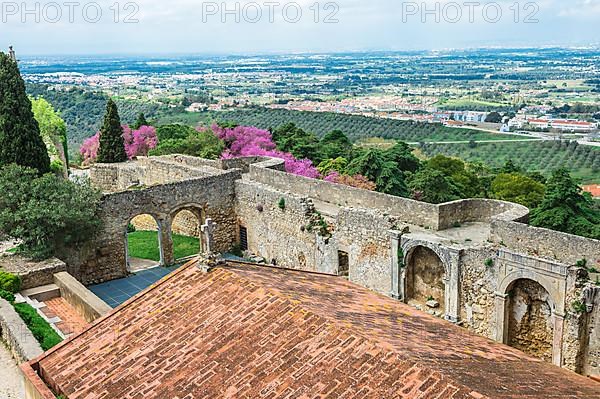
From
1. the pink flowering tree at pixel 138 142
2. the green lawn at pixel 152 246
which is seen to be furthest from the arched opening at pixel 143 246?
the pink flowering tree at pixel 138 142

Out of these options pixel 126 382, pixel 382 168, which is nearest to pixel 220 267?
pixel 126 382

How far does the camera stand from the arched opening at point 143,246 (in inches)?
900

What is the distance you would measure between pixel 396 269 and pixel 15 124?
1533 centimetres

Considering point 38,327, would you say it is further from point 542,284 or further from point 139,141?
point 139,141

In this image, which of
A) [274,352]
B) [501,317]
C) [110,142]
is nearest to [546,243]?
[501,317]

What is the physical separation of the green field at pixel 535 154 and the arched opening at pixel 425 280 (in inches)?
1896

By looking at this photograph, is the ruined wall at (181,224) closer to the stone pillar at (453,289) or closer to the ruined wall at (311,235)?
the ruined wall at (311,235)

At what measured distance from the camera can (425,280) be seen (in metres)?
17.5

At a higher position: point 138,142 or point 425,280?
point 138,142

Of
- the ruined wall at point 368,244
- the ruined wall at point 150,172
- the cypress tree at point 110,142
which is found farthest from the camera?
the cypress tree at point 110,142

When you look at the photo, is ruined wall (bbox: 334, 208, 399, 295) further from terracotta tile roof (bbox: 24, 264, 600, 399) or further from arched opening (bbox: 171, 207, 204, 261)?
terracotta tile roof (bbox: 24, 264, 600, 399)

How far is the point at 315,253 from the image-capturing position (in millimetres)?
20406

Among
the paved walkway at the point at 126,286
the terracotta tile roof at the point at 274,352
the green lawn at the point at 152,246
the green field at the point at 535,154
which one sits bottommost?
the green field at the point at 535,154

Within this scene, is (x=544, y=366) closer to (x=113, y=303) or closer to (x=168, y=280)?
(x=168, y=280)
